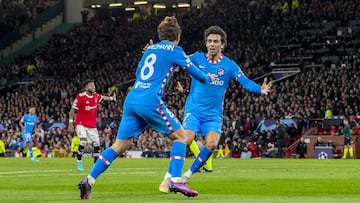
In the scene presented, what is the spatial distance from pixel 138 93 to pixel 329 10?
140 ft

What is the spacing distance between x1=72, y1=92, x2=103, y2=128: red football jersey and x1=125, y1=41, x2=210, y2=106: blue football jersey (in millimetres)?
14099

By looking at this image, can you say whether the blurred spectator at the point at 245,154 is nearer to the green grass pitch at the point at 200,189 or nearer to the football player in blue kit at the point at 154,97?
the green grass pitch at the point at 200,189

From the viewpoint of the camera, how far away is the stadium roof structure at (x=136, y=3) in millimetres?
60938

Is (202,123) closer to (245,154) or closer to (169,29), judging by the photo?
(169,29)

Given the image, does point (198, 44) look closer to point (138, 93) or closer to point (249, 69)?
point (249, 69)

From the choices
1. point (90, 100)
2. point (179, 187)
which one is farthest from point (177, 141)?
point (90, 100)

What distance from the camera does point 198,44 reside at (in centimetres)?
→ 5884

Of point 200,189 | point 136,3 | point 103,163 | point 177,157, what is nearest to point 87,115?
point 200,189

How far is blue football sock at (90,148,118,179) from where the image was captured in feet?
44.8

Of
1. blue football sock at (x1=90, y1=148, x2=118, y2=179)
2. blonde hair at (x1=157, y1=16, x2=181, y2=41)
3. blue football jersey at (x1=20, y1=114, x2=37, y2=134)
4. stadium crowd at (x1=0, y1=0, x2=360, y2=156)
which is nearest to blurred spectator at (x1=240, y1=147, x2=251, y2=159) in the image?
stadium crowd at (x1=0, y1=0, x2=360, y2=156)

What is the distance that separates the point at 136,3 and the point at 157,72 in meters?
49.4

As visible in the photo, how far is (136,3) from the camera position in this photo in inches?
2466

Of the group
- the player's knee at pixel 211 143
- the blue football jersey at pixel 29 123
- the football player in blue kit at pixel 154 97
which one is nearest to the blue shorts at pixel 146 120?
the football player in blue kit at pixel 154 97

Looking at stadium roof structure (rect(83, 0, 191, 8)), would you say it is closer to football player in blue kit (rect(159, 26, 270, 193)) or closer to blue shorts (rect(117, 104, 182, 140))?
football player in blue kit (rect(159, 26, 270, 193))
